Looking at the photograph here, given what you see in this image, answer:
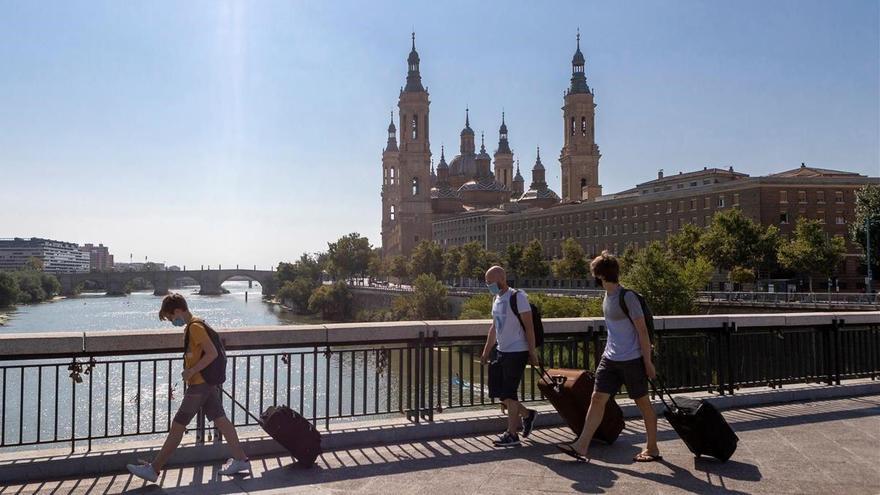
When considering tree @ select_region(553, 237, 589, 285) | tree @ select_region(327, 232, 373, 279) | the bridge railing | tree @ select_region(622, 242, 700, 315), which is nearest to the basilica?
tree @ select_region(327, 232, 373, 279)

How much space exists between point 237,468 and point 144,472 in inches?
32.1

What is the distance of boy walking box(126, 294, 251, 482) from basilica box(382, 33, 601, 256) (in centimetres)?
11237

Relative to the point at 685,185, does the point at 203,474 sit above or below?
below

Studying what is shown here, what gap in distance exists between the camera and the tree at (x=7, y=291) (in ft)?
329

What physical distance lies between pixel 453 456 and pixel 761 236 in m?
57.0

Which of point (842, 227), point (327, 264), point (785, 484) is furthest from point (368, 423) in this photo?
point (327, 264)

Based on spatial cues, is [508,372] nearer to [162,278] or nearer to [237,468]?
[237,468]

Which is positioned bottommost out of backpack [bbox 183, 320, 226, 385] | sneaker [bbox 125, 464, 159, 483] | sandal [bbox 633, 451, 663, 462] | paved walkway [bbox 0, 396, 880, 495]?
paved walkway [bbox 0, 396, 880, 495]

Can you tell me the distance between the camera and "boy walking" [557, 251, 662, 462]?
287 inches

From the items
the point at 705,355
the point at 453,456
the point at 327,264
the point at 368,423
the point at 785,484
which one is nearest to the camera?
the point at 785,484

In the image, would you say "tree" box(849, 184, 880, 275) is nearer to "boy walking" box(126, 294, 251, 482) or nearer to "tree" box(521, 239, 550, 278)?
"tree" box(521, 239, 550, 278)

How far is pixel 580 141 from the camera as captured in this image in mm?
131500

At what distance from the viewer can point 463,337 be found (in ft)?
30.3

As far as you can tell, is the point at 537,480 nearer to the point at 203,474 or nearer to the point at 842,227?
the point at 203,474
